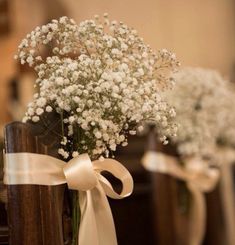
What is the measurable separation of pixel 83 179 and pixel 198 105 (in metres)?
1.14

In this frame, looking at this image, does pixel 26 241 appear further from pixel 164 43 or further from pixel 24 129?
pixel 164 43

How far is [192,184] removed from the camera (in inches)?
87.6

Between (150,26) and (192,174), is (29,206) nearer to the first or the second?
(192,174)

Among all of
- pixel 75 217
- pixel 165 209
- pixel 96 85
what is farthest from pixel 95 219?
pixel 165 209

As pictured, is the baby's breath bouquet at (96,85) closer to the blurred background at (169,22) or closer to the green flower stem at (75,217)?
the green flower stem at (75,217)

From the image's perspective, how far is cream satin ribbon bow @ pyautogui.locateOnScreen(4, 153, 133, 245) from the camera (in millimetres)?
1003

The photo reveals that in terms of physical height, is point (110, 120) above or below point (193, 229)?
above

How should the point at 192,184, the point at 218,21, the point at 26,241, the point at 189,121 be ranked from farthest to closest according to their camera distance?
the point at 218,21 → the point at 192,184 → the point at 189,121 → the point at 26,241

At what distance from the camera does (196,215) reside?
223cm

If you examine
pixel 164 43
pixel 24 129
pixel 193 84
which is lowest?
pixel 24 129

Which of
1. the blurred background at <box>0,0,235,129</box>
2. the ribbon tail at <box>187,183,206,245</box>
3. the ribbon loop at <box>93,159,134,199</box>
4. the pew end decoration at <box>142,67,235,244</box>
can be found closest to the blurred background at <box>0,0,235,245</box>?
the blurred background at <box>0,0,235,129</box>

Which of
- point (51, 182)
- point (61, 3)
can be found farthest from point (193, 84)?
point (61, 3)

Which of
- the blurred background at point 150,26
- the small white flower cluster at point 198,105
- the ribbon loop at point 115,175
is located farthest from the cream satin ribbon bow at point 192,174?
the blurred background at point 150,26

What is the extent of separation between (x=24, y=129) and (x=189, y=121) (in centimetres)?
113
